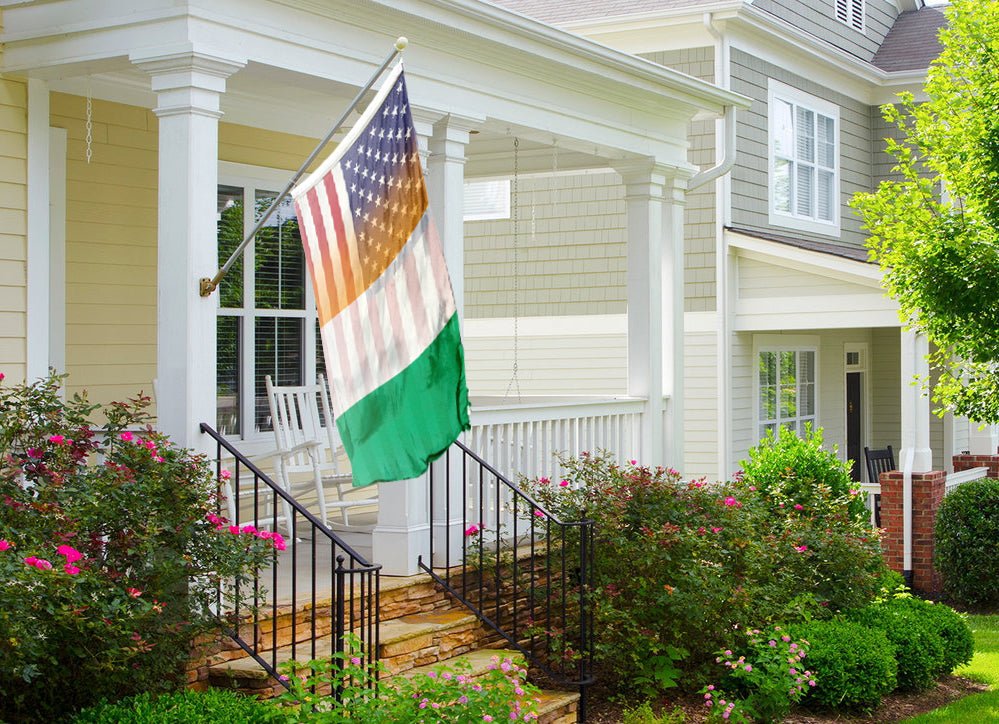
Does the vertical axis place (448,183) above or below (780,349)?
above

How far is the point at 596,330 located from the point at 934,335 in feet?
17.4

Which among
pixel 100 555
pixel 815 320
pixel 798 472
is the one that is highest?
pixel 815 320

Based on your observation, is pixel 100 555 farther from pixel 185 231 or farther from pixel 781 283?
pixel 781 283

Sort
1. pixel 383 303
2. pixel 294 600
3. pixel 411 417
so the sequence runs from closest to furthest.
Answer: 1. pixel 411 417
2. pixel 383 303
3. pixel 294 600

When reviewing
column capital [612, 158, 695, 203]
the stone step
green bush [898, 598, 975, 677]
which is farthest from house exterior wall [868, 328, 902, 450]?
the stone step

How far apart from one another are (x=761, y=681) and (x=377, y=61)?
13.5 feet

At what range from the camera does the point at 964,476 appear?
13.9m

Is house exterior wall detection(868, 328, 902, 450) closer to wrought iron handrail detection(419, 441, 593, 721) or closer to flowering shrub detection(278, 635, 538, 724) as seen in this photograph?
wrought iron handrail detection(419, 441, 593, 721)

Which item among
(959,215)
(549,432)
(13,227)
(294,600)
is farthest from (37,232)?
(959,215)

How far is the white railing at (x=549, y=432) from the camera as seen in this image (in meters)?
8.32

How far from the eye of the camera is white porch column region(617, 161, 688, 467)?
9789 millimetres

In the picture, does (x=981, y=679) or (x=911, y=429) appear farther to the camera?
(x=911, y=429)

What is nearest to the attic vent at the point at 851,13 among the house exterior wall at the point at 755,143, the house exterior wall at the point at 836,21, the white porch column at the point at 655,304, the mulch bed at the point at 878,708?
the house exterior wall at the point at 836,21

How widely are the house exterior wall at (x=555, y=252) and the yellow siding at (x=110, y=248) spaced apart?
714 centimetres
